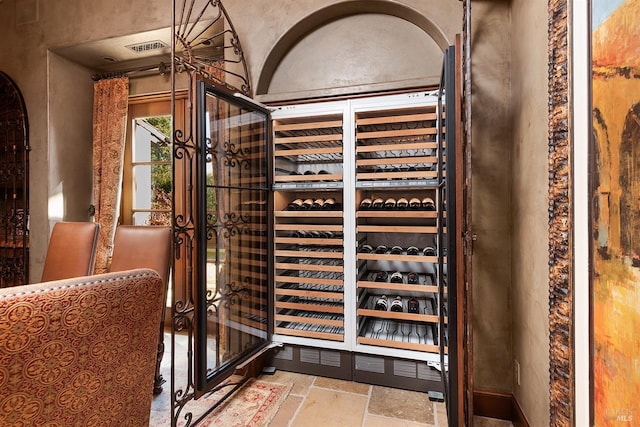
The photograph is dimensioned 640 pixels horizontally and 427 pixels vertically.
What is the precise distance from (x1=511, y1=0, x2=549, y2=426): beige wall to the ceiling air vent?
9.49 ft

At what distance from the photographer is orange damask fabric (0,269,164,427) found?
0.62 m

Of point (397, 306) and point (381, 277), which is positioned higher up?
point (381, 277)

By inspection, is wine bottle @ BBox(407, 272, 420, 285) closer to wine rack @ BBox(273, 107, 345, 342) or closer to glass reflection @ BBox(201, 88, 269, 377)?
wine rack @ BBox(273, 107, 345, 342)

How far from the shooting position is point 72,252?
2.15 m

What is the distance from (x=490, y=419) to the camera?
6.19 feet

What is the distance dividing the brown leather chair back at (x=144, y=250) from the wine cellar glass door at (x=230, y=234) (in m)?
0.29

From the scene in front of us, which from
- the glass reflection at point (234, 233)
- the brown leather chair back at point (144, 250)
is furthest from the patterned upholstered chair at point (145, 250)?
the glass reflection at point (234, 233)

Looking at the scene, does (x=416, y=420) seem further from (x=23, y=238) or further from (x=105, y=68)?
(x=105, y=68)

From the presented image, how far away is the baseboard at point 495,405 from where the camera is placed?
1872mm

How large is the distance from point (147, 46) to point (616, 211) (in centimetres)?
365

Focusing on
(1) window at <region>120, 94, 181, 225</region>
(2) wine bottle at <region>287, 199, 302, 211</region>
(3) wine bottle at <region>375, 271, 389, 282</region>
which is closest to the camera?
(3) wine bottle at <region>375, 271, 389, 282</region>

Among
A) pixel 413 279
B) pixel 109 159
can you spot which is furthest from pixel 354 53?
pixel 109 159

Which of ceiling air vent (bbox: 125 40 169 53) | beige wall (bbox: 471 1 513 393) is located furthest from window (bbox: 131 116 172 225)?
beige wall (bbox: 471 1 513 393)

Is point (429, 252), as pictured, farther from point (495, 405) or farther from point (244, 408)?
point (244, 408)
